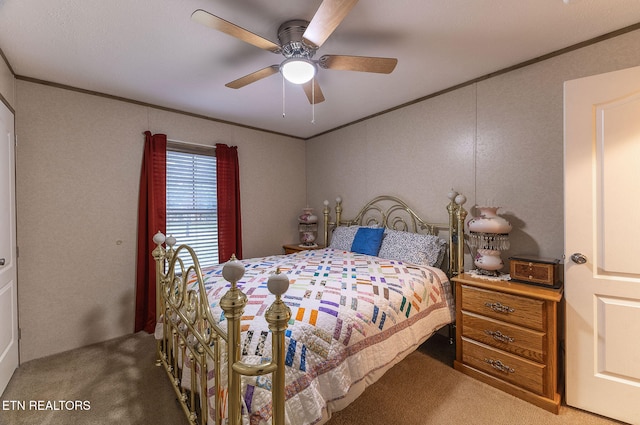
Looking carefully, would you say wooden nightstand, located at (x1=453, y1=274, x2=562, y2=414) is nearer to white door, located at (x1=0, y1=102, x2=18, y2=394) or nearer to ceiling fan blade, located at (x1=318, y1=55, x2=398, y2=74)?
ceiling fan blade, located at (x1=318, y1=55, x2=398, y2=74)

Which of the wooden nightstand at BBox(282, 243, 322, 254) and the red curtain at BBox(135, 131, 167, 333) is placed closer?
the red curtain at BBox(135, 131, 167, 333)

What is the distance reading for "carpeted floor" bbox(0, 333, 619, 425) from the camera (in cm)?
173

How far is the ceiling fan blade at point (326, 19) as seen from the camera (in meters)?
1.30

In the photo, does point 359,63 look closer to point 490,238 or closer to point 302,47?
point 302,47

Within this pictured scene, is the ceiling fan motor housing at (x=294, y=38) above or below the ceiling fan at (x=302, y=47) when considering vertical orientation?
above

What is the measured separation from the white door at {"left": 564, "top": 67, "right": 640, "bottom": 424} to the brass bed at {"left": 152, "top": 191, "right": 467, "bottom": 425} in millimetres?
811

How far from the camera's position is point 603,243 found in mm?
1717

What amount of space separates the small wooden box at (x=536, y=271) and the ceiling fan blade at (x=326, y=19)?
6.67 ft

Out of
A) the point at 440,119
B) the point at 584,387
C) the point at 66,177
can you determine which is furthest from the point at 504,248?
the point at 66,177

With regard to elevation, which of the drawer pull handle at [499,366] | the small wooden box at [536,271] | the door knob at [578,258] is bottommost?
the drawer pull handle at [499,366]

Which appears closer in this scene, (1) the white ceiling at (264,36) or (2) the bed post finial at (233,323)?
(2) the bed post finial at (233,323)

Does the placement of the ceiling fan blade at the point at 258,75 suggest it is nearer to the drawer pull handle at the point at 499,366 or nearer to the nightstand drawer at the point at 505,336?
the nightstand drawer at the point at 505,336

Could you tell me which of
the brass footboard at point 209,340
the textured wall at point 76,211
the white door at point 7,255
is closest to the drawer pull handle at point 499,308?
the brass footboard at point 209,340

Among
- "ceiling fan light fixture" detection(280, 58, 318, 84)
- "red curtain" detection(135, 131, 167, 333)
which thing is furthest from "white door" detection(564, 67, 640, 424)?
"red curtain" detection(135, 131, 167, 333)
